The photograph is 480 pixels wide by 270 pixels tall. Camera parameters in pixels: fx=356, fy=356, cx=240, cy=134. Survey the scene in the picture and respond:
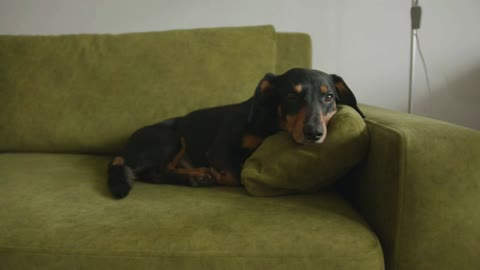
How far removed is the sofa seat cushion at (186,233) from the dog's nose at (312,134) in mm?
196

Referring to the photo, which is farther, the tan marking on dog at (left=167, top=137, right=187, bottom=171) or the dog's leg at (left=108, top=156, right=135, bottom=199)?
the tan marking on dog at (left=167, top=137, right=187, bottom=171)

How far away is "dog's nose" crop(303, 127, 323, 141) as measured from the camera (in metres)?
1.09

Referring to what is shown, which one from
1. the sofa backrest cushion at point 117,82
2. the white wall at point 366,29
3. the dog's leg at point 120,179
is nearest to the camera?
the dog's leg at point 120,179

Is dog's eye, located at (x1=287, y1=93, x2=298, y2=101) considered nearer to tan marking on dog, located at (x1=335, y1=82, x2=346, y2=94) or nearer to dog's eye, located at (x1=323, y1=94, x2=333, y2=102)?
dog's eye, located at (x1=323, y1=94, x2=333, y2=102)

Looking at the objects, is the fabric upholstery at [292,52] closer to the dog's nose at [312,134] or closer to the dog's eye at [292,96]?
the dog's eye at [292,96]

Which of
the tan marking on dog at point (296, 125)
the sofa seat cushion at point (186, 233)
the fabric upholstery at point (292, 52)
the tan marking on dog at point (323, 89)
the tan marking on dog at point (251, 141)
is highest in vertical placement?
the fabric upholstery at point (292, 52)

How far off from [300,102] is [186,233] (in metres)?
0.64

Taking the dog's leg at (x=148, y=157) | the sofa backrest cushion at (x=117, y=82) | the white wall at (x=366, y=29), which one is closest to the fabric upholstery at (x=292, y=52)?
the sofa backrest cushion at (x=117, y=82)

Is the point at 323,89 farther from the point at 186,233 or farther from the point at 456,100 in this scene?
the point at 456,100

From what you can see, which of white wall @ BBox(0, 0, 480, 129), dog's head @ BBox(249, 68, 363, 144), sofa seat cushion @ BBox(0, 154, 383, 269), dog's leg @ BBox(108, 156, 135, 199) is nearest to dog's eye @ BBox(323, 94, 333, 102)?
dog's head @ BBox(249, 68, 363, 144)

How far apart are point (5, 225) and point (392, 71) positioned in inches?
84.5

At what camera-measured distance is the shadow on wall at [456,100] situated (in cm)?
223

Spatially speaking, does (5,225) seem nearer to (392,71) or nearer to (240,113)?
(240,113)

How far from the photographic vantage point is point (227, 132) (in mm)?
1508
